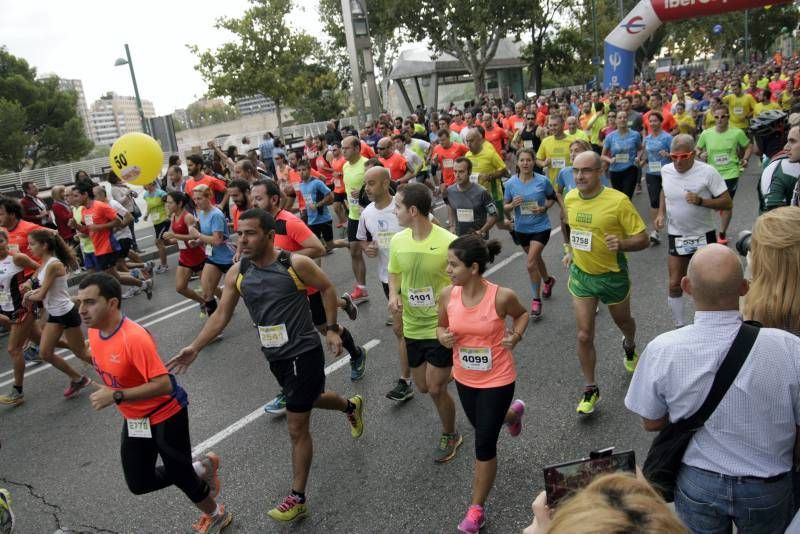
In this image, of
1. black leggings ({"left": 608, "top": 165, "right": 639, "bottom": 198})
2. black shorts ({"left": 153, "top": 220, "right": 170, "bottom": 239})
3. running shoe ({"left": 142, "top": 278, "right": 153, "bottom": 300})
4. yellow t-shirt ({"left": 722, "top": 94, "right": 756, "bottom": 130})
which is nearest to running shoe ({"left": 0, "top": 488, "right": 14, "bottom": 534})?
running shoe ({"left": 142, "top": 278, "right": 153, "bottom": 300})

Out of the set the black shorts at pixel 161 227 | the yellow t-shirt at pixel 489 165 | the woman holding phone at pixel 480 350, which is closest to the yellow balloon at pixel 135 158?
the black shorts at pixel 161 227

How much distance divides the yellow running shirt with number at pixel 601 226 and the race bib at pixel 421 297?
4.26ft

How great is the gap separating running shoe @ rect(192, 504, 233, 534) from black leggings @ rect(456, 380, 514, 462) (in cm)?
166

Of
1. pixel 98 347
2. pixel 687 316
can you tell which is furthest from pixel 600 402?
pixel 98 347

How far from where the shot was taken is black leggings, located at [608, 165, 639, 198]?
→ 9547 mm

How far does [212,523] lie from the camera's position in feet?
12.8

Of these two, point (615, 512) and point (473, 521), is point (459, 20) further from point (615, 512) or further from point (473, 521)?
point (615, 512)

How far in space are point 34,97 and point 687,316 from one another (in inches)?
1777

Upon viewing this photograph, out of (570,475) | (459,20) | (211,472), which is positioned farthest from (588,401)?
(459,20)

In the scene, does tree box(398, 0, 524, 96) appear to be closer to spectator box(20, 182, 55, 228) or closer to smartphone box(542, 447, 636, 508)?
spectator box(20, 182, 55, 228)

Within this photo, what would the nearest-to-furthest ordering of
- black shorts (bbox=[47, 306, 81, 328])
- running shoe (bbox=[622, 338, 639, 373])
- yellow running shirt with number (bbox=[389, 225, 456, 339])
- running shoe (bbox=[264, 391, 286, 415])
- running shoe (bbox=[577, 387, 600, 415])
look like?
yellow running shirt with number (bbox=[389, 225, 456, 339]) → running shoe (bbox=[577, 387, 600, 415]) → running shoe (bbox=[622, 338, 639, 373]) → running shoe (bbox=[264, 391, 286, 415]) → black shorts (bbox=[47, 306, 81, 328])

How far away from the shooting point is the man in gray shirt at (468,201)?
265 inches

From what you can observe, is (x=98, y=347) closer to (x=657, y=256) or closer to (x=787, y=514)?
(x=787, y=514)

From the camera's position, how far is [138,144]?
9500 millimetres
